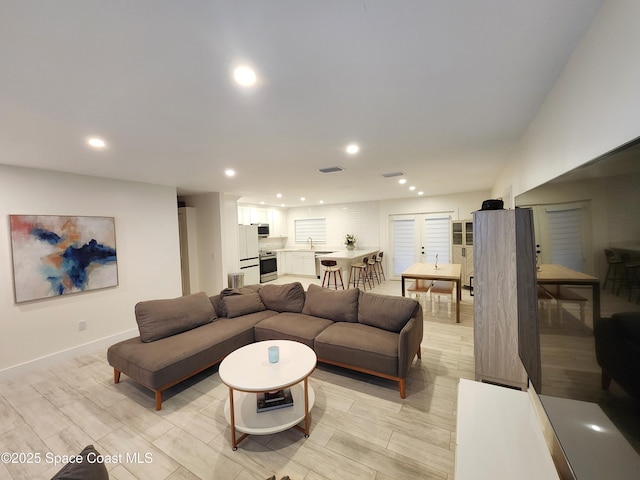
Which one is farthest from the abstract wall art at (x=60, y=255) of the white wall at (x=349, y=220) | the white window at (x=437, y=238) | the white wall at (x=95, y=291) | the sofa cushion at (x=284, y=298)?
the white window at (x=437, y=238)

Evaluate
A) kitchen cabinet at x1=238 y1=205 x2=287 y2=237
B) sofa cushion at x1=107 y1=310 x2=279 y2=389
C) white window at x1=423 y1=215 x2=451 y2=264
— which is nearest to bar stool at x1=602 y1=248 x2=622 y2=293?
sofa cushion at x1=107 y1=310 x2=279 y2=389

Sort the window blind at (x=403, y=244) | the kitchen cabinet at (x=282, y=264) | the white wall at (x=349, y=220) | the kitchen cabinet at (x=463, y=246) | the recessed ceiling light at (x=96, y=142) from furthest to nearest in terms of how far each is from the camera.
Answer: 1. the kitchen cabinet at (x=282, y=264)
2. the white wall at (x=349, y=220)
3. the window blind at (x=403, y=244)
4. the kitchen cabinet at (x=463, y=246)
5. the recessed ceiling light at (x=96, y=142)

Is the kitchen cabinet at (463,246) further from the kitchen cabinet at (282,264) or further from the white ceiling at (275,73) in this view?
the kitchen cabinet at (282,264)

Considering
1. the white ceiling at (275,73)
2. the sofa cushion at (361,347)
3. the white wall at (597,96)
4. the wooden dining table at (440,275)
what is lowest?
the sofa cushion at (361,347)

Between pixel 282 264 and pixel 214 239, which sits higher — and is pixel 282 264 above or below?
below

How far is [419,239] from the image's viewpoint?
7.14 metres

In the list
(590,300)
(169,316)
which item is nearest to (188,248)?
(169,316)

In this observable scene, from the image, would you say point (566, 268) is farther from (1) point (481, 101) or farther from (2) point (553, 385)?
(1) point (481, 101)

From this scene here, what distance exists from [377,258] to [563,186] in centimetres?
623

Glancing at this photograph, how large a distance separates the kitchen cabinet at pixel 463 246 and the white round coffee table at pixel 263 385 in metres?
5.10

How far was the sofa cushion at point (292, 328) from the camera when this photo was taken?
282 centimetres

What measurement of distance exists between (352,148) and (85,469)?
107 inches

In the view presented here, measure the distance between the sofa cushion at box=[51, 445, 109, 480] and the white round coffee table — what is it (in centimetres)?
95

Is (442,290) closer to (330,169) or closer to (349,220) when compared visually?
(330,169)
